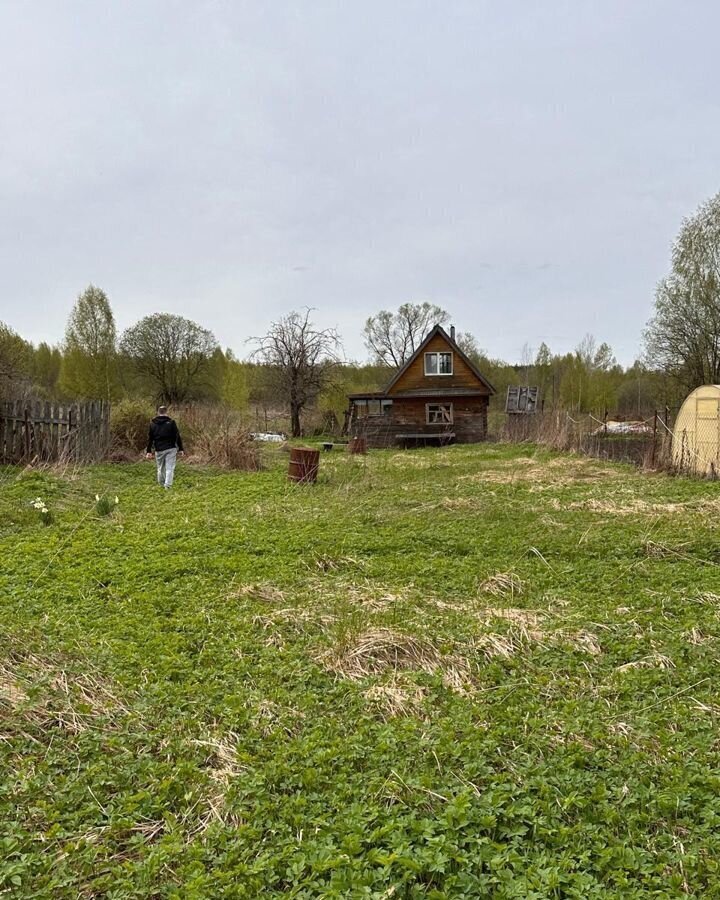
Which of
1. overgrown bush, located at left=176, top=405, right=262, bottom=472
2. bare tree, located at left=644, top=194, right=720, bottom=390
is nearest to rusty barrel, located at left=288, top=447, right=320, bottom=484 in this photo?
overgrown bush, located at left=176, top=405, right=262, bottom=472

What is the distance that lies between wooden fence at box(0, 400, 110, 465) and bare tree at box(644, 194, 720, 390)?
25.4 meters

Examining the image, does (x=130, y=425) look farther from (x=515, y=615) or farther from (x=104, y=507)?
(x=515, y=615)

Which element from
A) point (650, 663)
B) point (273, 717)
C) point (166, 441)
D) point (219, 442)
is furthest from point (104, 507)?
point (650, 663)

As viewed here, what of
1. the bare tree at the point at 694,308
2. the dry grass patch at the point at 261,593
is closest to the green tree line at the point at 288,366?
the bare tree at the point at 694,308

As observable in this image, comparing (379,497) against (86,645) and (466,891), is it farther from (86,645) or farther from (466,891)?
(466,891)

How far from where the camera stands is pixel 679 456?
39.0 feet

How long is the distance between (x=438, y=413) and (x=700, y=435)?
14.8m

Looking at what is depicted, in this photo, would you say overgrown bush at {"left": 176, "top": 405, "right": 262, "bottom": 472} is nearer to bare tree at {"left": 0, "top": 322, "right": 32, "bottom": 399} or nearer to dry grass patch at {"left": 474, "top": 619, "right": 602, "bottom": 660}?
bare tree at {"left": 0, "top": 322, "right": 32, "bottom": 399}

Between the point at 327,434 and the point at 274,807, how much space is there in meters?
27.5

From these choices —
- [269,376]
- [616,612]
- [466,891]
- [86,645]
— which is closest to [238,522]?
[86,645]

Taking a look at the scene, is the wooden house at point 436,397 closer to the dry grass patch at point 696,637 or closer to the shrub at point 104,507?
the shrub at point 104,507

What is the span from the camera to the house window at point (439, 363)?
86.8ft

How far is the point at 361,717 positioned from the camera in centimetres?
286

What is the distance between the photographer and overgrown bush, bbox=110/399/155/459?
1557cm
